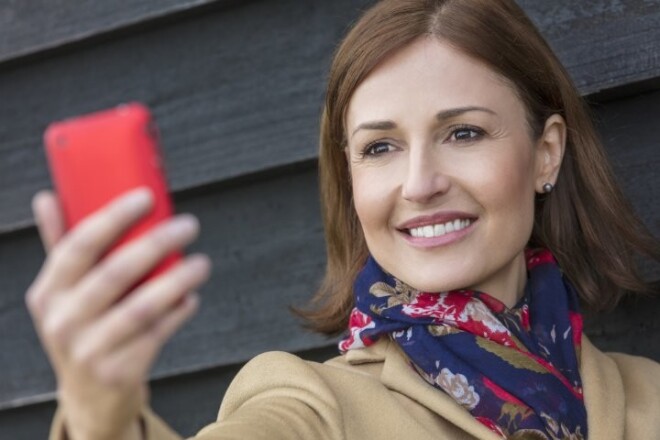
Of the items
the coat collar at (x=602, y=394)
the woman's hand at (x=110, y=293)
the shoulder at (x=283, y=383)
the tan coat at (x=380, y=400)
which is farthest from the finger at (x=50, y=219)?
the coat collar at (x=602, y=394)

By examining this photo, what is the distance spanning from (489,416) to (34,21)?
129 centimetres

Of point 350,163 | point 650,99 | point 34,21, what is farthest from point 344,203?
point 34,21

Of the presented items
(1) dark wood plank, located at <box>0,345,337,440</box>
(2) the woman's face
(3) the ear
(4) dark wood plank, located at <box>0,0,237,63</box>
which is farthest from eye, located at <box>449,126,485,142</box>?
(1) dark wood plank, located at <box>0,345,337,440</box>

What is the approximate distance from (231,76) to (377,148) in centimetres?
55

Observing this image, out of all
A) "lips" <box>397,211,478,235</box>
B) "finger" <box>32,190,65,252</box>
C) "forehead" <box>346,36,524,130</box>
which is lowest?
"lips" <box>397,211,478,235</box>

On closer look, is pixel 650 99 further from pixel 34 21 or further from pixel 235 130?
pixel 34 21

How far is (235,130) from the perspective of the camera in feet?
8.47

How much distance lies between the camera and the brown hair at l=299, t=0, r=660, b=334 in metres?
2.15

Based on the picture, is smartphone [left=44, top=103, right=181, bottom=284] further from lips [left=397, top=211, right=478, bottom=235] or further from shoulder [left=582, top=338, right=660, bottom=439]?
shoulder [left=582, top=338, right=660, bottom=439]

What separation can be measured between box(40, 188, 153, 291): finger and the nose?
3.20ft

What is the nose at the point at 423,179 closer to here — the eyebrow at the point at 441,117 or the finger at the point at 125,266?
the eyebrow at the point at 441,117

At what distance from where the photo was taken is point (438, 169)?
6.75ft

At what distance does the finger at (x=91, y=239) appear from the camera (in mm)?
1068

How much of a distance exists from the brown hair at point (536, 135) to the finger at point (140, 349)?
1090 mm
